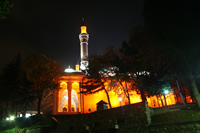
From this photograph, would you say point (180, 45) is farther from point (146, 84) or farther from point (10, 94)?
point (10, 94)

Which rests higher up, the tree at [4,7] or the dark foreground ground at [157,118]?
the tree at [4,7]

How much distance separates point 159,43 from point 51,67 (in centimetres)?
1885

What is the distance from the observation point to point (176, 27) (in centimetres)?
1441

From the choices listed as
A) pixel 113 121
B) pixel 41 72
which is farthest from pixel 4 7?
pixel 41 72

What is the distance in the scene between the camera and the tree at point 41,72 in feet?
89.9

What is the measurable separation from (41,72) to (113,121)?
1670 cm

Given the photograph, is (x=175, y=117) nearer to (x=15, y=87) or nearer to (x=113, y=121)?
(x=113, y=121)

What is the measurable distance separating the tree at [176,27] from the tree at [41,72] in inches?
704

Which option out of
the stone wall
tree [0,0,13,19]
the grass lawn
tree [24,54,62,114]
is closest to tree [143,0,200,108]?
the grass lawn

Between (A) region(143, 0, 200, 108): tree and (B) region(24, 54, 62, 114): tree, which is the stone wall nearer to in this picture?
(A) region(143, 0, 200, 108): tree

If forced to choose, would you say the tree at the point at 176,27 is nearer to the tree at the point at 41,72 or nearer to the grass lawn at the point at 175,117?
the grass lawn at the point at 175,117

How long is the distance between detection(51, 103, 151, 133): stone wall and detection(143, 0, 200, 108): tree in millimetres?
4913

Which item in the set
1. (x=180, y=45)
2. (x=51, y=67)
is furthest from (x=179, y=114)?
(x=51, y=67)

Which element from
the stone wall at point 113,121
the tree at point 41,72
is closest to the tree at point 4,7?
the stone wall at point 113,121
